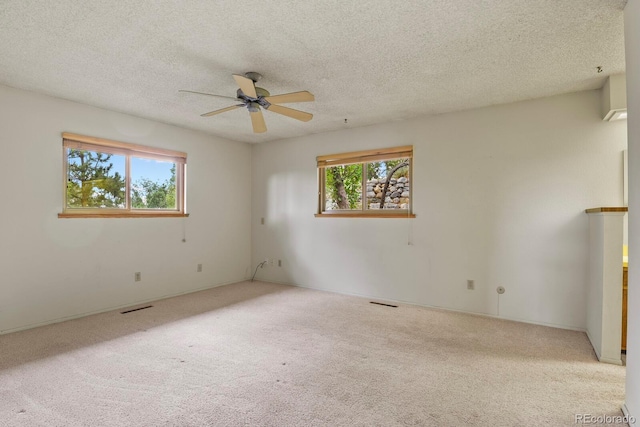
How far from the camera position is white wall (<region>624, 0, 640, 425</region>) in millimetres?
1692

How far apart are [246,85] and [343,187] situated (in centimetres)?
261

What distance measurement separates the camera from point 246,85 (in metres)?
2.53

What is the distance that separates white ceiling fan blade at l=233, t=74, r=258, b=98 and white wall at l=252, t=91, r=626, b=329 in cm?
220

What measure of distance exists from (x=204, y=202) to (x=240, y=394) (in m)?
3.39

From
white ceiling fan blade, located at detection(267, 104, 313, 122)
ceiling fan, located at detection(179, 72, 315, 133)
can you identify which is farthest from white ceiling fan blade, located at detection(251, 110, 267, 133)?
white ceiling fan blade, located at detection(267, 104, 313, 122)

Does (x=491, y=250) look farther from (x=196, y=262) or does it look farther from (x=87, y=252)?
(x=87, y=252)

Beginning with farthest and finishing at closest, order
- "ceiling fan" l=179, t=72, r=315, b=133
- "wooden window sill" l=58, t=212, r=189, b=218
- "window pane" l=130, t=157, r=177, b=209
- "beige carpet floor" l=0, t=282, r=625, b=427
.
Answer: "window pane" l=130, t=157, r=177, b=209 < "wooden window sill" l=58, t=212, r=189, b=218 < "ceiling fan" l=179, t=72, r=315, b=133 < "beige carpet floor" l=0, t=282, r=625, b=427

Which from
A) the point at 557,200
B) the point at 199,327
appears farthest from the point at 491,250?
the point at 199,327

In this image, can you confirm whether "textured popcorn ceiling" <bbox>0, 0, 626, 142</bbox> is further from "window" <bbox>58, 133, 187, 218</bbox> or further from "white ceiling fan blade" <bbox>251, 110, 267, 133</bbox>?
"window" <bbox>58, 133, 187, 218</bbox>

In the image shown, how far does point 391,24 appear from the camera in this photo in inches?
83.1

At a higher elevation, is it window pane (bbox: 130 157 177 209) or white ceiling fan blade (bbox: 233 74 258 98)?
white ceiling fan blade (bbox: 233 74 258 98)

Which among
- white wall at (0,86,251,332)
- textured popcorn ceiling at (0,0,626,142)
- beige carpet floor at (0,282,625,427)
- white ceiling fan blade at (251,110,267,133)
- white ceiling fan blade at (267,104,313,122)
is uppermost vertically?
textured popcorn ceiling at (0,0,626,142)

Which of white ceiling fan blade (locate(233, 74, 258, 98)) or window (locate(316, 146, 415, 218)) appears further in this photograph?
window (locate(316, 146, 415, 218))

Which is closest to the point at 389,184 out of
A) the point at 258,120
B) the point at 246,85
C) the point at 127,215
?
the point at 258,120
